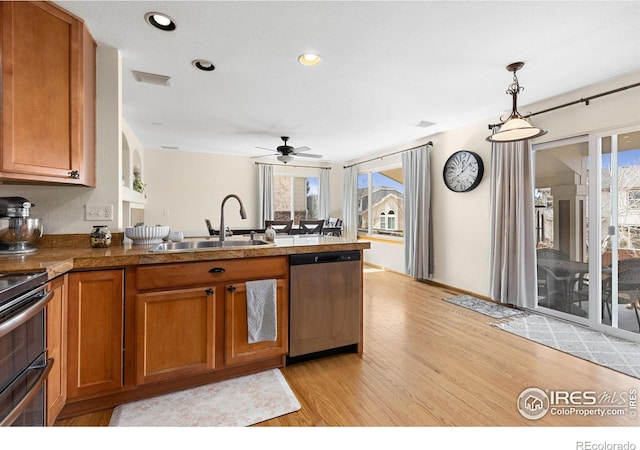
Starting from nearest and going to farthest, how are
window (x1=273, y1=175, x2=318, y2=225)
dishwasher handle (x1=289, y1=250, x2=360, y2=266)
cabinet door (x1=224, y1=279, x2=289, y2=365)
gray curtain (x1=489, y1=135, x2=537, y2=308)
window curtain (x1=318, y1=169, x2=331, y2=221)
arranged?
cabinet door (x1=224, y1=279, x2=289, y2=365) → dishwasher handle (x1=289, y1=250, x2=360, y2=266) → gray curtain (x1=489, y1=135, x2=537, y2=308) → window (x1=273, y1=175, x2=318, y2=225) → window curtain (x1=318, y1=169, x2=331, y2=221)

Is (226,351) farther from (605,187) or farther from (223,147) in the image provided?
(223,147)

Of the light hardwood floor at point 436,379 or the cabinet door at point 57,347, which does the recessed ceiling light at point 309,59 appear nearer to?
the cabinet door at point 57,347

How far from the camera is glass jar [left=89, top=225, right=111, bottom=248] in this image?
79.7 inches

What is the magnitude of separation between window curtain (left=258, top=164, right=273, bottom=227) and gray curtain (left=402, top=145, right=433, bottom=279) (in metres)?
2.93

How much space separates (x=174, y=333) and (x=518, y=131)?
9.30ft

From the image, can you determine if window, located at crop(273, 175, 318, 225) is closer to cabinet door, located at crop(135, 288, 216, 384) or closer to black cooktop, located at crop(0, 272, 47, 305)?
cabinet door, located at crop(135, 288, 216, 384)

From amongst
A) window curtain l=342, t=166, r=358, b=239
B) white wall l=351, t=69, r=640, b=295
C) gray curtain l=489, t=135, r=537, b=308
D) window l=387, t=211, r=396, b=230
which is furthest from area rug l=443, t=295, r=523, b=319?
window curtain l=342, t=166, r=358, b=239

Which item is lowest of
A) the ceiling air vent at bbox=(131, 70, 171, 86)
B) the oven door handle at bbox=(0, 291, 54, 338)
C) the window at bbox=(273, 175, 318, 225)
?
the oven door handle at bbox=(0, 291, 54, 338)

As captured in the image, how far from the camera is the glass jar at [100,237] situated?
202 centimetres

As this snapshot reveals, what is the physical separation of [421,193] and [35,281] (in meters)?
4.65

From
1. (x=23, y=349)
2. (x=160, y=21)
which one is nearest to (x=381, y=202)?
(x=160, y=21)

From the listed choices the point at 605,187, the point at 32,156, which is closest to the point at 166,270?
the point at 32,156

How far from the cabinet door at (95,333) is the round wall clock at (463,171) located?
160 inches

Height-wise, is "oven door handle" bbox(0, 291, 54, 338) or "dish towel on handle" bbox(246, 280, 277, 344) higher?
"oven door handle" bbox(0, 291, 54, 338)
